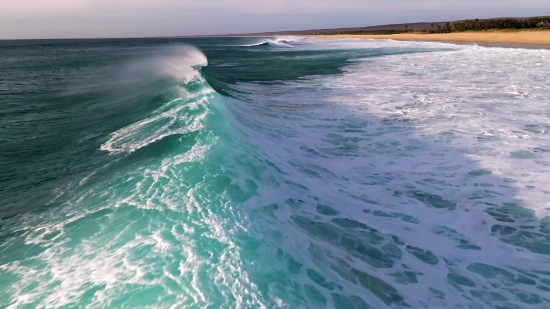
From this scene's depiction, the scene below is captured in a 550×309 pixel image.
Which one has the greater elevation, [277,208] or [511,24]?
[511,24]

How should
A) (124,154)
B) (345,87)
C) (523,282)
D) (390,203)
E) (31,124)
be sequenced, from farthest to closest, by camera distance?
(345,87)
(31,124)
(124,154)
(390,203)
(523,282)

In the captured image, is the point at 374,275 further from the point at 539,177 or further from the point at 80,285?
the point at 539,177

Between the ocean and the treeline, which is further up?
the treeline

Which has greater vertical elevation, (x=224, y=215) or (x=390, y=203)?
(x=224, y=215)

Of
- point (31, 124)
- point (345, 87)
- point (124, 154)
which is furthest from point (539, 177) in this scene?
point (31, 124)

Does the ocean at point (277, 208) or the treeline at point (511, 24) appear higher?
the treeline at point (511, 24)

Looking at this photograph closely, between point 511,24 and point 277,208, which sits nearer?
point 277,208

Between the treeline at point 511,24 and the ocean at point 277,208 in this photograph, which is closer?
the ocean at point 277,208

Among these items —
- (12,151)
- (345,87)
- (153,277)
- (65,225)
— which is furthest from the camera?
(345,87)
